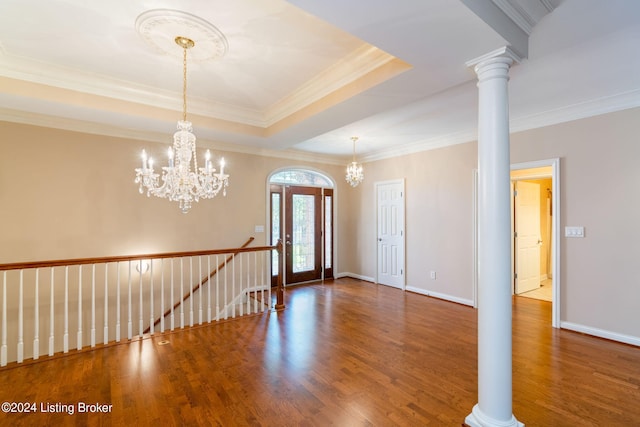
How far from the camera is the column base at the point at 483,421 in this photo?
74.7 inches

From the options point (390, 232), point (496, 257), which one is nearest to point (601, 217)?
point (496, 257)

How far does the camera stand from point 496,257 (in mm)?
1975

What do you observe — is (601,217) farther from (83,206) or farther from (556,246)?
(83,206)

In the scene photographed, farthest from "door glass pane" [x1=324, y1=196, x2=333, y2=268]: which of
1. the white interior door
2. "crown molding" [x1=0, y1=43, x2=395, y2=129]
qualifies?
the white interior door

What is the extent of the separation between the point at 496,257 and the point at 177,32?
2948 mm

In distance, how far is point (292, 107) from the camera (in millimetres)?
3740

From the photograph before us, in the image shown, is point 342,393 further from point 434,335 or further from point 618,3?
point 618,3

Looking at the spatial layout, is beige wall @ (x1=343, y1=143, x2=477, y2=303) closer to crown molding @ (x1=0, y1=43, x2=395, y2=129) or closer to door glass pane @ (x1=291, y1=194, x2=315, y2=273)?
door glass pane @ (x1=291, y1=194, x2=315, y2=273)

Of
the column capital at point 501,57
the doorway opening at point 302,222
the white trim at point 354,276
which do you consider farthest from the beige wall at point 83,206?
the column capital at point 501,57

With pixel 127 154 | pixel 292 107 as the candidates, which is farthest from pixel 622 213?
pixel 127 154

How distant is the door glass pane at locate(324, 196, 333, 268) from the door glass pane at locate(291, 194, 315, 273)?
12.9 inches

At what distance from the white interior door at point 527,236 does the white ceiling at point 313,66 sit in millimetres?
1955

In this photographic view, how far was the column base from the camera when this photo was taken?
1896 mm

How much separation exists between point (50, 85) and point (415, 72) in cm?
369
